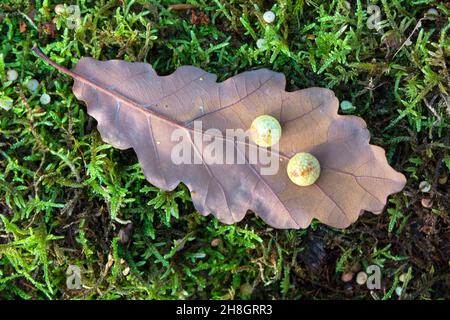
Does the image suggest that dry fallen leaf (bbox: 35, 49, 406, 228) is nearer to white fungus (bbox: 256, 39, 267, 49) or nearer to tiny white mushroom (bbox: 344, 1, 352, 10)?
Answer: white fungus (bbox: 256, 39, 267, 49)

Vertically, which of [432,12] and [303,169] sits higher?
[432,12]

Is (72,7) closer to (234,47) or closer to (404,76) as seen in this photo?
(234,47)

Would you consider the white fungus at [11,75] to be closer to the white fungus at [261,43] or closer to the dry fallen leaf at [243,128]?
the dry fallen leaf at [243,128]

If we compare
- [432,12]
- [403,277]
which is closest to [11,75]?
[432,12]

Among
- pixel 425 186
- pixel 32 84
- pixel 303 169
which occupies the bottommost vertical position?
pixel 425 186

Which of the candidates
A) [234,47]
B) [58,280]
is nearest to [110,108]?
[234,47]

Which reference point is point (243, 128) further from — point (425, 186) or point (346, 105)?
point (425, 186)
